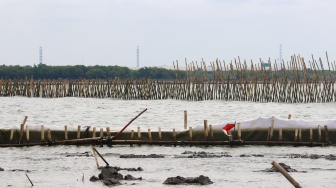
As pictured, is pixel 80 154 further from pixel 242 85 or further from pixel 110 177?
pixel 242 85

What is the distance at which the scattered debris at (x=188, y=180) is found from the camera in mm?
19078

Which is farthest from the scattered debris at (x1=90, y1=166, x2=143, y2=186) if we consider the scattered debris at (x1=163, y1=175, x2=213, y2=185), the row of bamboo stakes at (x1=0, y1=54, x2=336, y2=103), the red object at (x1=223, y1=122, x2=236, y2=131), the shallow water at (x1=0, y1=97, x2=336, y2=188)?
the row of bamboo stakes at (x1=0, y1=54, x2=336, y2=103)

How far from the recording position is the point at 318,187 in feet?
61.4

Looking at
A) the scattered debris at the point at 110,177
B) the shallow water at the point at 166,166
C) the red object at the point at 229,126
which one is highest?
the red object at the point at 229,126

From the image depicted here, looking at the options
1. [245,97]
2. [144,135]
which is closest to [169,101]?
[245,97]

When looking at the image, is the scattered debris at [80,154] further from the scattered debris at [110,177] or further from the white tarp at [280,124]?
the white tarp at [280,124]

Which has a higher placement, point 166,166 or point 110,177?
point 110,177

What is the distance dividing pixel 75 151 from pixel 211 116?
942 inches

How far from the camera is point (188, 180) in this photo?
Answer: 19.4 metres

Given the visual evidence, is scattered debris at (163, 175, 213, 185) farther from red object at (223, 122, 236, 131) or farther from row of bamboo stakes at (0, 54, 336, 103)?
row of bamboo stakes at (0, 54, 336, 103)

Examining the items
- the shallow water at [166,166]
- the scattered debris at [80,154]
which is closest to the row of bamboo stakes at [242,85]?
the shallow water at [166,166]

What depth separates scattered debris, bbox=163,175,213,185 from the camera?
1908 cm

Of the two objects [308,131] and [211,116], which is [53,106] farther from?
[308,131]

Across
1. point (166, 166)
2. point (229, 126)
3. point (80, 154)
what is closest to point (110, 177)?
point (166, 166)
